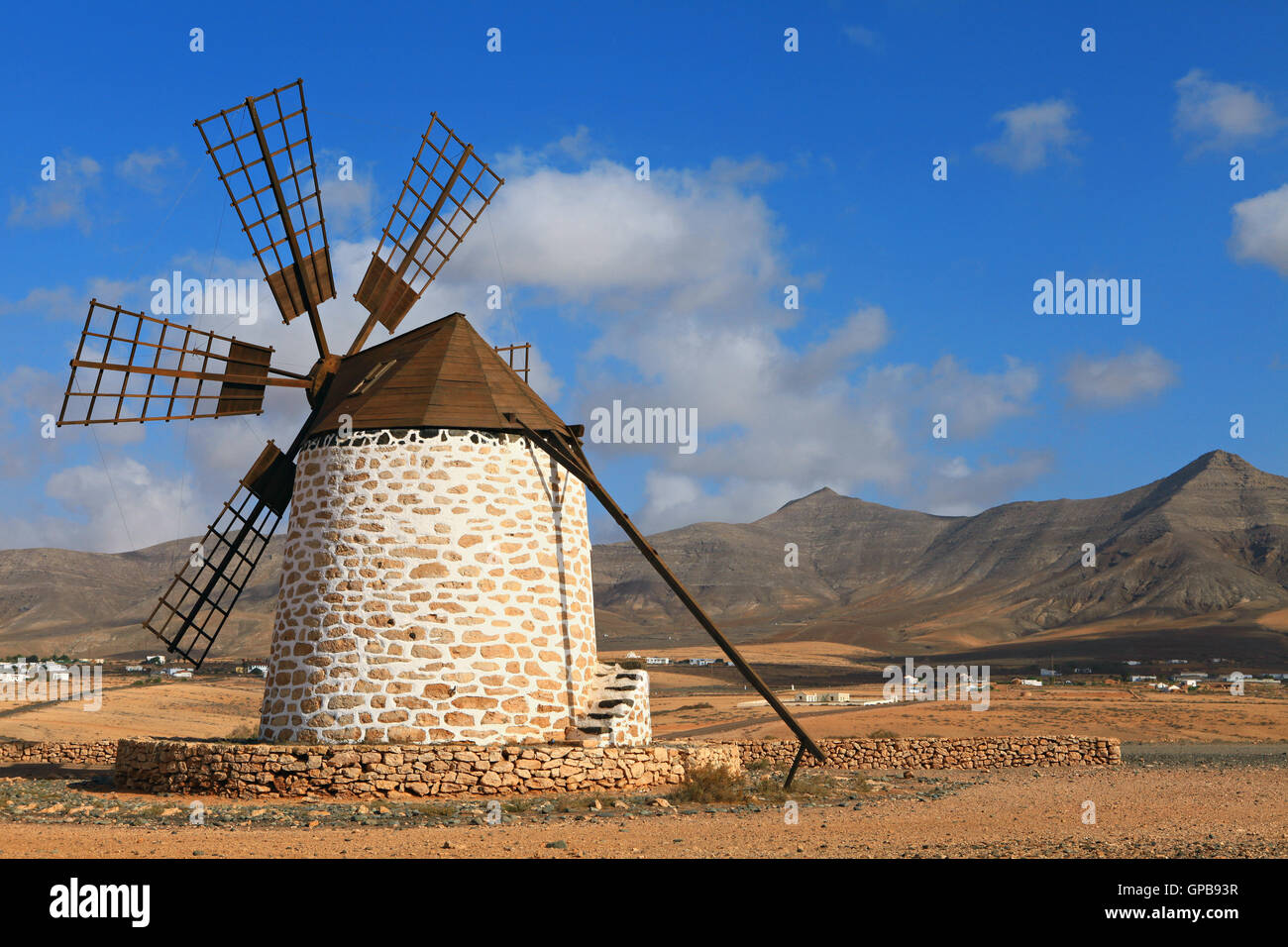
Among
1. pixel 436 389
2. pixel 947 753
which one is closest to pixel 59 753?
pixel 436 389

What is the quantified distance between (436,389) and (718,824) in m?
7.98

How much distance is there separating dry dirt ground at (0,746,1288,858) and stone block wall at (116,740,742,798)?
503 mm

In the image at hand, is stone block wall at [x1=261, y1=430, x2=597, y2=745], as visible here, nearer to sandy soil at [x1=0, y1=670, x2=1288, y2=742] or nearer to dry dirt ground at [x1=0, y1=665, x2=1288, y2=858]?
dry dirt ground at [x1=0, y1=665, x2=1288, y2=858]

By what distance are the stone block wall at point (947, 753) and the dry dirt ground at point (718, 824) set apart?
13.0ft

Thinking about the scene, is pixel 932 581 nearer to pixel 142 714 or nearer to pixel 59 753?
pixel 142 714

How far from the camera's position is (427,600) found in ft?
51.9

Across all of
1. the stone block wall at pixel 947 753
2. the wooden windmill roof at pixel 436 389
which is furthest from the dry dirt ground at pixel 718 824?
the wooden windmill roof at pixel 436 389

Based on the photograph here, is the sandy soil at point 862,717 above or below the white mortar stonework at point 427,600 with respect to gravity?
below

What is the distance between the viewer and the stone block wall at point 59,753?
79.3 feet

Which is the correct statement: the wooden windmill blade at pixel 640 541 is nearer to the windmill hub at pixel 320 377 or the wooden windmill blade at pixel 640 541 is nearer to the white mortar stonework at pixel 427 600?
the white mortar stonework at pixel 427 600

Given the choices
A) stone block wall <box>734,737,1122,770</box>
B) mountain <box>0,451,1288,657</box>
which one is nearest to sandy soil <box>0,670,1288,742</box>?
stone block wall <box>734,737,1122,770</box>

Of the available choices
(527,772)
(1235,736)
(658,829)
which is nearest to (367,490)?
(527,772)

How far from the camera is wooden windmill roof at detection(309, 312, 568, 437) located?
16.8m

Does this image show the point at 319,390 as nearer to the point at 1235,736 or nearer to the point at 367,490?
the point at 367,490
